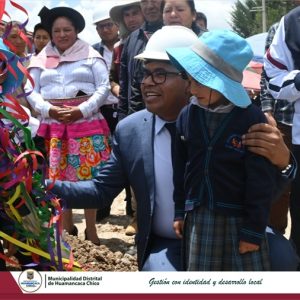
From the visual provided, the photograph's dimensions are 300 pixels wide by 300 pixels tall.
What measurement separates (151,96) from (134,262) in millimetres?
1622

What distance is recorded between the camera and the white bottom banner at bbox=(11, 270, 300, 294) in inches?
84.0

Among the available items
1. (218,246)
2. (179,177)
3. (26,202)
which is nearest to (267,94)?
(179,177)

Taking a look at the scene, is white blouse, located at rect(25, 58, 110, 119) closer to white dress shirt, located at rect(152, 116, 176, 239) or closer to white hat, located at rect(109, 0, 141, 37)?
white hat, located at rect(109, 0, 141, 37)

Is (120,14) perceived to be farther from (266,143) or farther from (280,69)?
(266,143)

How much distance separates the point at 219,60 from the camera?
2.14 meters

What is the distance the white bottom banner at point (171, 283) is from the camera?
2133 mm

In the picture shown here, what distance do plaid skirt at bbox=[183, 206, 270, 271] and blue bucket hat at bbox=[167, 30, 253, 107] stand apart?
441 millimetres

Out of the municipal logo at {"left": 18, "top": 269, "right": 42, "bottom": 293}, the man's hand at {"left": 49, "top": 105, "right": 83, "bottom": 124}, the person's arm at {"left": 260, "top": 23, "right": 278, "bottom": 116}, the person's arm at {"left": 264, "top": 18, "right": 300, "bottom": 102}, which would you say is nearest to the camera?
the municipal logo at {"left": 18, "top": 269, "right": 42, "bottom": 293}

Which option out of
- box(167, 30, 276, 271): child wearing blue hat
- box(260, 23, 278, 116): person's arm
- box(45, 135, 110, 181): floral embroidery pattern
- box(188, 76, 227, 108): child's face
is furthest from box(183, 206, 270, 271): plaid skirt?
box(45, 135, 110, 181): floral embroidery pattern

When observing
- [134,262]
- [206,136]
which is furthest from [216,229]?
[134,262]

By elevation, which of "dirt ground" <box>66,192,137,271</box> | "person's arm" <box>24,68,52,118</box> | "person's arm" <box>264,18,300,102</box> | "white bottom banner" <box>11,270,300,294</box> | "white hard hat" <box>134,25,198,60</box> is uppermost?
"white hard hat" <box>134,25,198,60</box>

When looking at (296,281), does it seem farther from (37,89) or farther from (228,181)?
(37,89)

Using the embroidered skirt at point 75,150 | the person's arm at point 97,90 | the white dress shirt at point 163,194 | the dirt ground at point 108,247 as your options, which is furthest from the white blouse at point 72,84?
the white dress shirt at point 163,194

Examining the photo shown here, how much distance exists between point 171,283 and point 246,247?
12.5 inches
